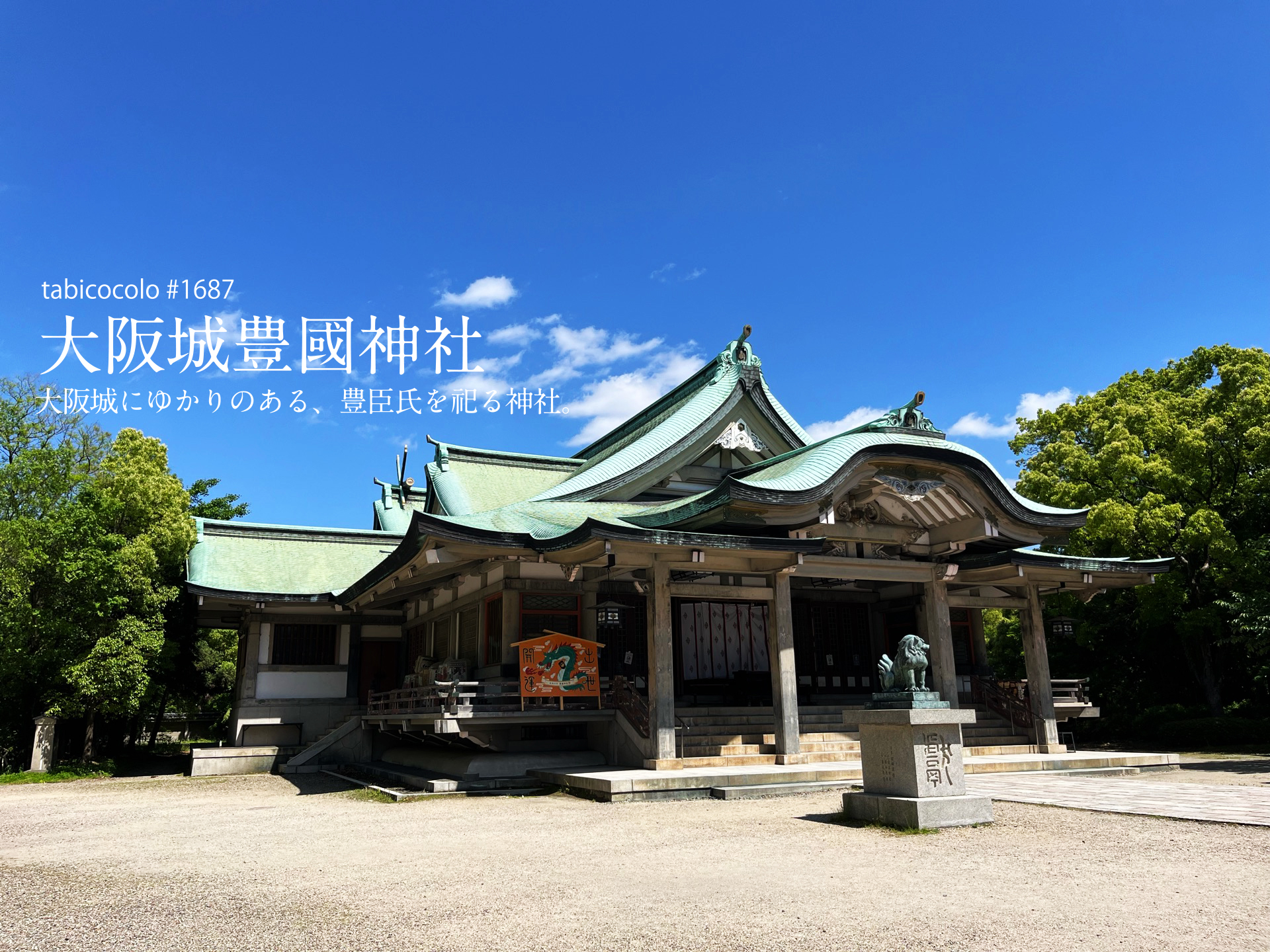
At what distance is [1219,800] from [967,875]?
247 inches

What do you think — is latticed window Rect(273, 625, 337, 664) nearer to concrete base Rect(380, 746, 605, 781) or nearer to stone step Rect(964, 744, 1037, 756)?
concrete base Rect(380, 746, 605, 781)

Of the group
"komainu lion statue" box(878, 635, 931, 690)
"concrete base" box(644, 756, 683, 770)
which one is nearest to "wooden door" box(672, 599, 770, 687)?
"concrete base" box(644, 756, 683, 770)

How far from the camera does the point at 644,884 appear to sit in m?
7.05

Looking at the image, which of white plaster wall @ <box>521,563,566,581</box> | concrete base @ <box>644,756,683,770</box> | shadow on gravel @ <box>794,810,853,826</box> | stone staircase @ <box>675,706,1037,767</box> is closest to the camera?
shadow on gravel @ <box>794,810,853,826</box>

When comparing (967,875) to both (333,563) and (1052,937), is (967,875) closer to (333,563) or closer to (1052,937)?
(1052,937)

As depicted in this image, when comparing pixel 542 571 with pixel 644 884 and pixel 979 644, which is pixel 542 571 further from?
pixel 979 644

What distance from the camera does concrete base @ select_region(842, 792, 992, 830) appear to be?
920 centimetres

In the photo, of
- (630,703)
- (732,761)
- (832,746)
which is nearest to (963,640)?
(832,746)

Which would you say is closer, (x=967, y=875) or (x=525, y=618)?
(x=967, y=875)

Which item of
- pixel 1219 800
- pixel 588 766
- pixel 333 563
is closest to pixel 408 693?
pixel 588 766

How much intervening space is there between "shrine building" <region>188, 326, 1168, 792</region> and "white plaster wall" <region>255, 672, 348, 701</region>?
0.17 ft

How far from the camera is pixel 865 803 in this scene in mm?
9977

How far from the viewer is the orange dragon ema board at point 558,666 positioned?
15.2 meters

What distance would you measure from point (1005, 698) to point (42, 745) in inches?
844
